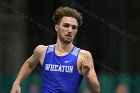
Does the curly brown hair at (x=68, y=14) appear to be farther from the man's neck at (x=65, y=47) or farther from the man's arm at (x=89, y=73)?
the man's arm at (x=89, y=73)

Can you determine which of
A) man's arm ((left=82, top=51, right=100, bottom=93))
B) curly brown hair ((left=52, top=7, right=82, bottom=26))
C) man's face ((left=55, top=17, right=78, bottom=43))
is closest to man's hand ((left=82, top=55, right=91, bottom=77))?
man's arm ((left=82, top=51, right=100, bottom=93))

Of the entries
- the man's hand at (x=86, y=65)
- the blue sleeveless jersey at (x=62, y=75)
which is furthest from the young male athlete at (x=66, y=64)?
the man's hand at (x=86, y=65)

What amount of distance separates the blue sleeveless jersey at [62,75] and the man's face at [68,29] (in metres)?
0.20

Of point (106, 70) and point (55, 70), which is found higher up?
point (55, 70)

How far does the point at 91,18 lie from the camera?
12359 mm

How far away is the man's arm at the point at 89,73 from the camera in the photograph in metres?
6.01

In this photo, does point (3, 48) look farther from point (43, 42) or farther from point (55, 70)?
point (55, 70)

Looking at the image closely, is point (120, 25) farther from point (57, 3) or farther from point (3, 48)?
point (3, 48)

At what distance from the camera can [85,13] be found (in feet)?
40.2

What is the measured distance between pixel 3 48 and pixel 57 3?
1680mm

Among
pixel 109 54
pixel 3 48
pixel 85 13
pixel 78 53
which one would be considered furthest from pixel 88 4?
pixel 78 53

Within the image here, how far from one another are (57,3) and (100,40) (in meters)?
1.32

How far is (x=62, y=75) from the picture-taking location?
6406mm

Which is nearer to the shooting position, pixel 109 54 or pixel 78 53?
pixel 78 53
